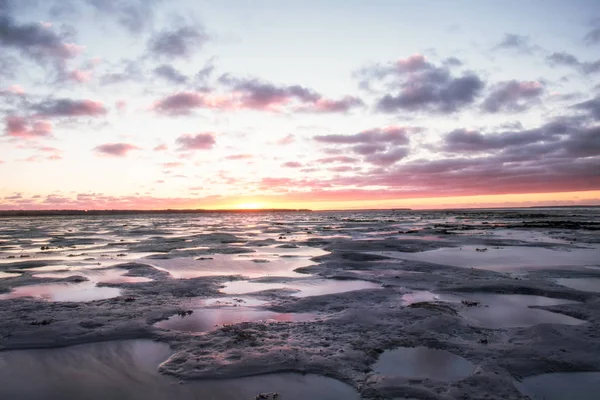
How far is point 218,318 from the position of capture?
985 cm

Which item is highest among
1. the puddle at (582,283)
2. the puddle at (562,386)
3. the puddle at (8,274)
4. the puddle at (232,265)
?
the puddle at (562,386)

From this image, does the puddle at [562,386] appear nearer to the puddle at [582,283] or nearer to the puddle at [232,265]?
the puddle at [582,283]

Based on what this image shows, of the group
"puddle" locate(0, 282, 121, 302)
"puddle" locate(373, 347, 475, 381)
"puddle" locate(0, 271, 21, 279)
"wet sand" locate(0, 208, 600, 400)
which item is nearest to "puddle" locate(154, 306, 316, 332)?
"wet sand" locate(0, 208, 600, 400)

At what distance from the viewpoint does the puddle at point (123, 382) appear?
5.76 meters

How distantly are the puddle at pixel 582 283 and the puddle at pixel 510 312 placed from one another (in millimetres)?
2231

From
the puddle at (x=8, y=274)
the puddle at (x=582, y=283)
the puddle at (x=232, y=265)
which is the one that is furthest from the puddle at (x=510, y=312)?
the puddle at (x=8, y=274)

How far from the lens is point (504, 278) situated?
1469 cm

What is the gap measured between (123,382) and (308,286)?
840 centimetres

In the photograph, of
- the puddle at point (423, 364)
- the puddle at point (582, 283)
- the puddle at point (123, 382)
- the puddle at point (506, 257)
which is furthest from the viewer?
the puddle at point (506, 257)

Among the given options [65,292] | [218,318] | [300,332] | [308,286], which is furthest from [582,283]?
[65,292]

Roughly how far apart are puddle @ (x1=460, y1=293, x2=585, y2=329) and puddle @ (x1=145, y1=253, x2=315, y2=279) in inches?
300

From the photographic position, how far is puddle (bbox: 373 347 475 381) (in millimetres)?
6316

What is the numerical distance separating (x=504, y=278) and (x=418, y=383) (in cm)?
1068

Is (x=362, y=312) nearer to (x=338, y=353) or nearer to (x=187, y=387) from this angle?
(x=338, y=353)
